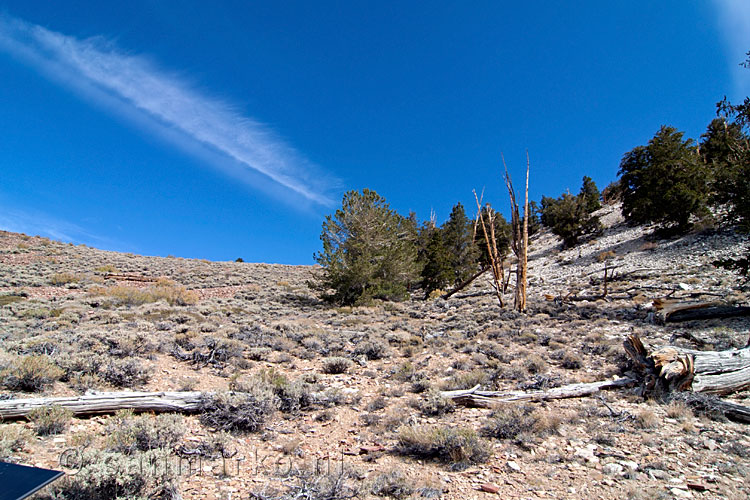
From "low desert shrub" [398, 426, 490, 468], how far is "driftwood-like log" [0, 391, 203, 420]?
11.8ft

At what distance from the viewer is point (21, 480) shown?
2.07 meters

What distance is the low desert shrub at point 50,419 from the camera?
450cm

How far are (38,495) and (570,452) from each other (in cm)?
601

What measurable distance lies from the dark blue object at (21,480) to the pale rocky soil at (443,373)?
2.04m

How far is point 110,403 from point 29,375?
5.77 feet

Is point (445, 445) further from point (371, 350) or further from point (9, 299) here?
point (9, 299)

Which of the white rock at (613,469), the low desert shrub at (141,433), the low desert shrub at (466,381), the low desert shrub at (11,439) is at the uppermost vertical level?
the low desert shrub at (11,439)

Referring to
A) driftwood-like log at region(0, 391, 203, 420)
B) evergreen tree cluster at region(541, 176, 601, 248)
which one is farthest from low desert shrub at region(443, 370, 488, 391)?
evergreen tree cluster at region(541, 176, 601, 248)

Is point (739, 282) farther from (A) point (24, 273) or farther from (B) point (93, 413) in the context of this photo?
(A) point (24, 273)

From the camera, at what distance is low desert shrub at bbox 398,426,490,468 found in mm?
4520

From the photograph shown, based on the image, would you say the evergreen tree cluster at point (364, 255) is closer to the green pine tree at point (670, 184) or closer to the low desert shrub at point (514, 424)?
the green pine tree at point (670, 184)

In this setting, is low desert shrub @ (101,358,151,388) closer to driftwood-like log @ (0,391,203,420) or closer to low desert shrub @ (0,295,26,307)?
driftwood-like log @ (0,391,203,420)

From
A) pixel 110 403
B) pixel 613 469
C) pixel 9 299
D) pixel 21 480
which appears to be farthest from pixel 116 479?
pixel 9 299

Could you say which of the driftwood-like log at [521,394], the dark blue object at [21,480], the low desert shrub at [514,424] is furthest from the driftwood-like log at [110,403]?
the low desert shrub at [514,424]
